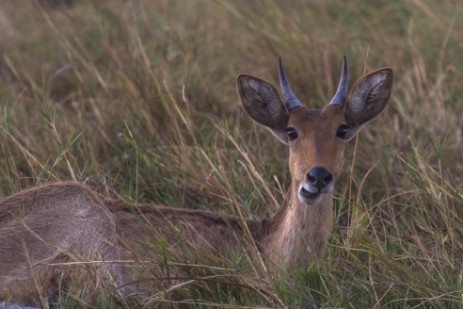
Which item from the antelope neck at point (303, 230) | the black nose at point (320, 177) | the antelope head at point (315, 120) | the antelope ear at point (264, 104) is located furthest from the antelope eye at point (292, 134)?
the black nose at point (320, 177)

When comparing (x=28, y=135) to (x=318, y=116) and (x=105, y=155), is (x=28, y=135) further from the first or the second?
(x=318, y=116)

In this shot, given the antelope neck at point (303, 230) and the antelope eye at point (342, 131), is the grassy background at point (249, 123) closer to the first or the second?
the antelope neck at point (303, 230)

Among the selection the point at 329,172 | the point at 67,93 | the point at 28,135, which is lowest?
the point at 67,93

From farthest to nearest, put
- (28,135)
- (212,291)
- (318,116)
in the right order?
(28,135) < (318,116) < (212,291)

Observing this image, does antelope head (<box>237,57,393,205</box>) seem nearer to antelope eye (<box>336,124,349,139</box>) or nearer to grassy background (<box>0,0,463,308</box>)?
antelope eye (<box>336,124,349,139</box>)

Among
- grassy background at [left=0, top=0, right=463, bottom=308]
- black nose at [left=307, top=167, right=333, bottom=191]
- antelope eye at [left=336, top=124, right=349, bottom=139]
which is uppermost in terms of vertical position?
antelope eye at [left=336, top=124, right=349, bottom=139]

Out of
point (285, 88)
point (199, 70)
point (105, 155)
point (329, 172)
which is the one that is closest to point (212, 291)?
point (329, 172)

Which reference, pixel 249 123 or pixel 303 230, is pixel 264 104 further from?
pixel 249 123

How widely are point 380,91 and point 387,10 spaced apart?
3886 mm

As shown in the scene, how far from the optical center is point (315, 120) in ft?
19.7

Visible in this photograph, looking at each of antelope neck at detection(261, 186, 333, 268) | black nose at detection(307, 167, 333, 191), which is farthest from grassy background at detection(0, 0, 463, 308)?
black nose at detection(307, 167, 333, 191)

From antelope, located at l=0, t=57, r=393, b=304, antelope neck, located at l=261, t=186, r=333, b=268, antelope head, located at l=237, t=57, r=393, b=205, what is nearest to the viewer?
antelope, located at l=0, t=57, r=393, b=304

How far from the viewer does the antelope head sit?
5789mm

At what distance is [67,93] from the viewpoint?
9.45 m
